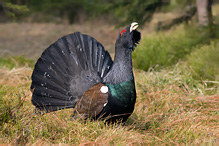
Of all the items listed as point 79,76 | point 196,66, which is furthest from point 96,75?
point 196,66

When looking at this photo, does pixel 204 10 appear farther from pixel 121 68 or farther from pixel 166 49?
pixel 121 68

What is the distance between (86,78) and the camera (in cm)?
420

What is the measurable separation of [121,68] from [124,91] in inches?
11.7

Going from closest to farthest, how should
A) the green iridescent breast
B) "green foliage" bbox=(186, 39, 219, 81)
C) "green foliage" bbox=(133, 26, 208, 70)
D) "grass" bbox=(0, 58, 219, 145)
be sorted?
"grass" bbox=(0, 58, 219, 145), the green iridescent breast, "green foliage" bbox=(186, 39, 219, 81), "green foliage" bbox=(133, 26, 208, 70)

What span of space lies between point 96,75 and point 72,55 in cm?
46

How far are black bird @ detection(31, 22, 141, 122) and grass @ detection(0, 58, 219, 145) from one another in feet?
0.64

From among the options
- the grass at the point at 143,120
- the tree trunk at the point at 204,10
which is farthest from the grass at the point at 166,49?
the grass at the point at 143,120

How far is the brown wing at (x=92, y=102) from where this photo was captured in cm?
365

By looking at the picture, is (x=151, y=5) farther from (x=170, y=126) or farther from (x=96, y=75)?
(x=170, y=126)

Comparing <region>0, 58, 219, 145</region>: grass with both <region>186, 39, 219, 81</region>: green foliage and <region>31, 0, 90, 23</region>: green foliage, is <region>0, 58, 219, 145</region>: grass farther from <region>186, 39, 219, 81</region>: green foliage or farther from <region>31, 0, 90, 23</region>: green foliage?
<region>31, 0, 90, 23</region>: green foliage

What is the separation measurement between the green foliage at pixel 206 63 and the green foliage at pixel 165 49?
2.14 feet

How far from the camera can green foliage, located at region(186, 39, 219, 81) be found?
219 inches

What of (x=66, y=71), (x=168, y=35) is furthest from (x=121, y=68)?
(x=168, y=35)

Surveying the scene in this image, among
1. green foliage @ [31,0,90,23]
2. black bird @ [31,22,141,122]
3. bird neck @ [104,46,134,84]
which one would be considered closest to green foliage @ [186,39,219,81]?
black bird @ [31,22,141,122]
